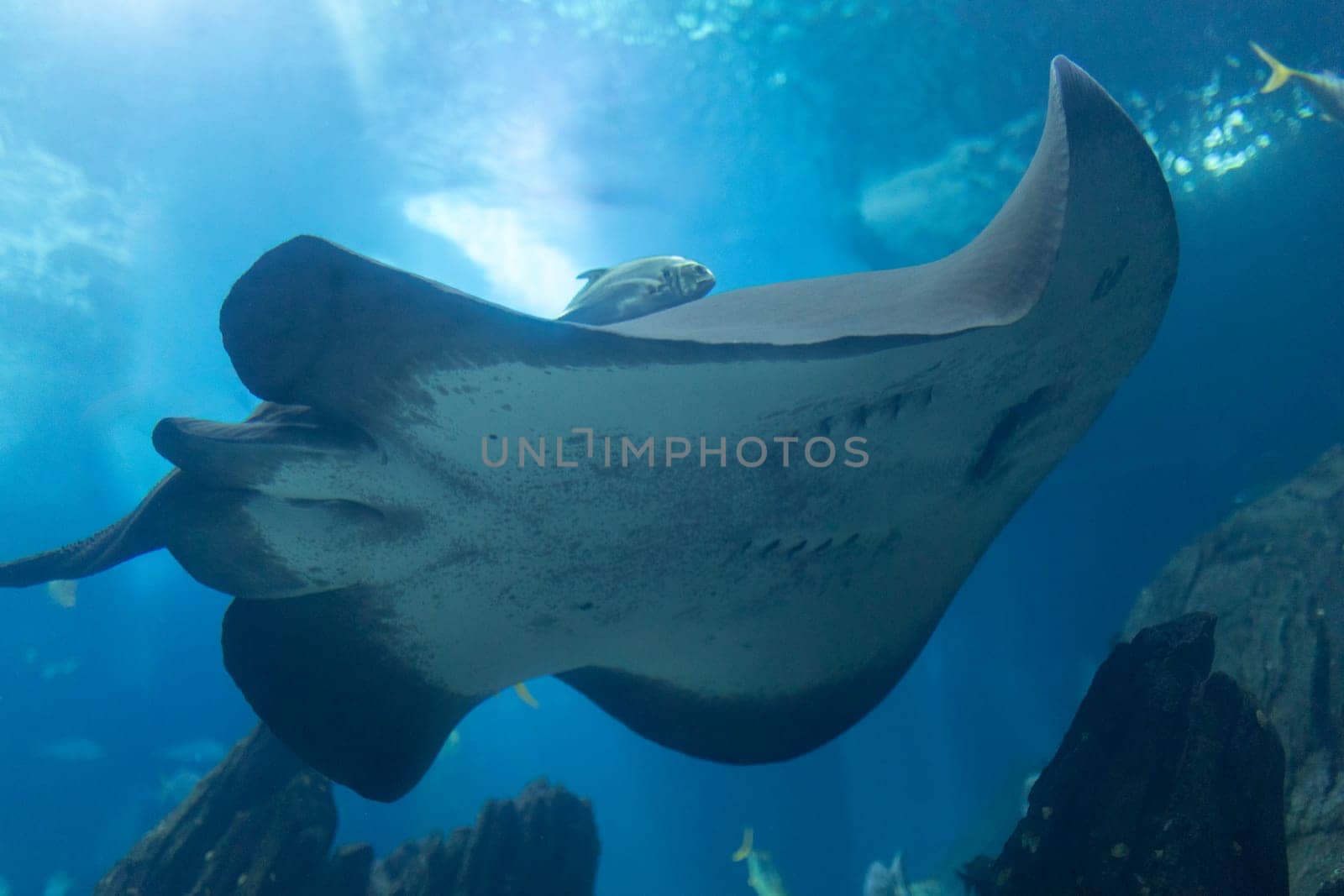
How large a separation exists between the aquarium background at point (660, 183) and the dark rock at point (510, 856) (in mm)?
8608

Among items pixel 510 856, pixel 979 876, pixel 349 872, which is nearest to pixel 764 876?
pixel 510 856

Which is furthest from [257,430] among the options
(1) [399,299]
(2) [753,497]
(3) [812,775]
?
(3) [812,775]

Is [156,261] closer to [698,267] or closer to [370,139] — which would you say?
[370,139]

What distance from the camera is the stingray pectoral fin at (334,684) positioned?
93.9 inches

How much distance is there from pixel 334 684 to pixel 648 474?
1532 mm

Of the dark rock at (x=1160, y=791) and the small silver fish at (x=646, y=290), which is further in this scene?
the small silver fish at (x=646, y=290)

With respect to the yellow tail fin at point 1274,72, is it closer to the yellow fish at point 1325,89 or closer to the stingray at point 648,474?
the yellow fish at point 1325,89

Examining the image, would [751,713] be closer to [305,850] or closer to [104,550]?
[104,550]

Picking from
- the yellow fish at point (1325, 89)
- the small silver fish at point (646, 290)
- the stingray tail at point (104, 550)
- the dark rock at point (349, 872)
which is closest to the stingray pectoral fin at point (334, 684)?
the stingray tail at point (104, 550)

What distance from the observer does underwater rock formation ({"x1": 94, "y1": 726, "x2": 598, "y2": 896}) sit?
14.3 feet

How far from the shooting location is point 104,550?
8.87 feet

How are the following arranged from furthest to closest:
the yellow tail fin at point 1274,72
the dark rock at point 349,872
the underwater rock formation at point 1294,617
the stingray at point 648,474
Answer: the yellow tail fin at point 1274,72 → the dark rock at point 349,872 → the underwater rock formation at point 1294,617 → the stingray at point 648,474

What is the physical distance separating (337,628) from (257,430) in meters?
0.85

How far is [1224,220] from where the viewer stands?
11.2m
